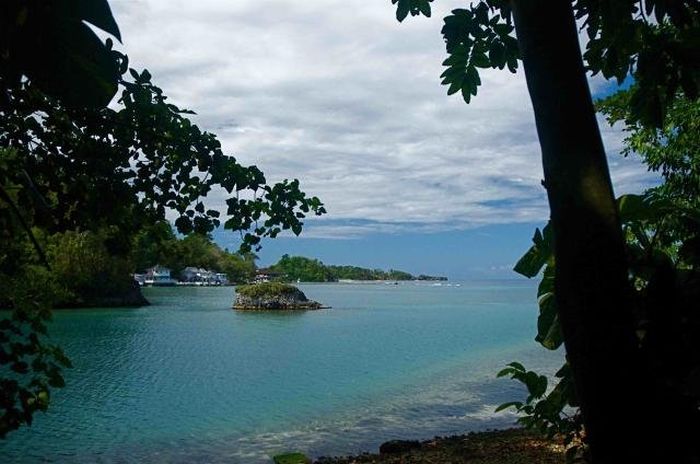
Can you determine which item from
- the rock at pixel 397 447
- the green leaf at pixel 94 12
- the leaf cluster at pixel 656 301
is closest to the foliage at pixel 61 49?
the green leaf at pixel 94 12

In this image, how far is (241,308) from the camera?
71.6 m

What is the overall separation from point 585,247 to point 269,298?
72162 mm

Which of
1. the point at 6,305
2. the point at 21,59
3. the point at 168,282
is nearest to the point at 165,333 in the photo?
the point at 6,305

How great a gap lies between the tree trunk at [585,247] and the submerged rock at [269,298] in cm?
7146

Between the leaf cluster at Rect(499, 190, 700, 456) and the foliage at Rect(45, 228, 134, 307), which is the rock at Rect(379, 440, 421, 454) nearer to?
the leaf cluster at Rect(499, 190, 700, 456)

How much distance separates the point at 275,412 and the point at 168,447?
465 centimetres

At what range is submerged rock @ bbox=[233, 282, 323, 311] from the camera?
71688 millimetres

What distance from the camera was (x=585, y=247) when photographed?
1.33m

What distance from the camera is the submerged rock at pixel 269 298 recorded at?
71.7 metres

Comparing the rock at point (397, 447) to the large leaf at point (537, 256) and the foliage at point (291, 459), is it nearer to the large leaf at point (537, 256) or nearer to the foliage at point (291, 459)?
the foliage at point (291, 459)

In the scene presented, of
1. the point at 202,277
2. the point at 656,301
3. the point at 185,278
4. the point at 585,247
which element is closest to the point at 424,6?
the point at 656,301

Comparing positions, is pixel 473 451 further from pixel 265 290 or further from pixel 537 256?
pixel 265 290

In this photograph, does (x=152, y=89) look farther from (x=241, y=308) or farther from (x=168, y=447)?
(x=241, y=308)

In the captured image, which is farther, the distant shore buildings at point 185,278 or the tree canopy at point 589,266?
the distant shore buildings at point 185,278
